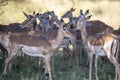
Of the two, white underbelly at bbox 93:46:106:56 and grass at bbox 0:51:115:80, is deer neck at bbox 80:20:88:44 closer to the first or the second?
white underbelly at bbox 93:46:106:56

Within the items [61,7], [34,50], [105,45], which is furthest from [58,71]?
[61,7]

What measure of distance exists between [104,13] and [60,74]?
8.88m

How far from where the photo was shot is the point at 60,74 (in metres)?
9.40

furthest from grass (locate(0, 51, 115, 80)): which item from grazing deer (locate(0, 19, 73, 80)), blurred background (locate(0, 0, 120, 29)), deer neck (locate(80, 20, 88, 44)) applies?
blurred background (locate(0, 0, 120, 29))

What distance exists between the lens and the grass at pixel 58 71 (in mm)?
9039

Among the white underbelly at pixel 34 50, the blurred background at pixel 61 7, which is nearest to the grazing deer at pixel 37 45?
the white underbelly at pixel 34 50

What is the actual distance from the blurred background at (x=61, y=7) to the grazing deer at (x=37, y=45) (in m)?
7.43

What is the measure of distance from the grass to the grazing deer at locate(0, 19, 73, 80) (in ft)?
1.53

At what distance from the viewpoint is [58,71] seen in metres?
9.77

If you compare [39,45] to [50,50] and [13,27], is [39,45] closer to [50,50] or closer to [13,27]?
[50,50]

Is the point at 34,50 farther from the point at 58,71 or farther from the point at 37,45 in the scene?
the point at 58,71

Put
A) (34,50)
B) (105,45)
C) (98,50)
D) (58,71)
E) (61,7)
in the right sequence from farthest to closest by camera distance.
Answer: (61,7)
(58,71)
(34,50)
(98,50)
(105,45)

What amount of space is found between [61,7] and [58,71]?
916 cm

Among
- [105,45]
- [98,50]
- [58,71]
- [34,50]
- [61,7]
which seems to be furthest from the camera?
[61,7]
